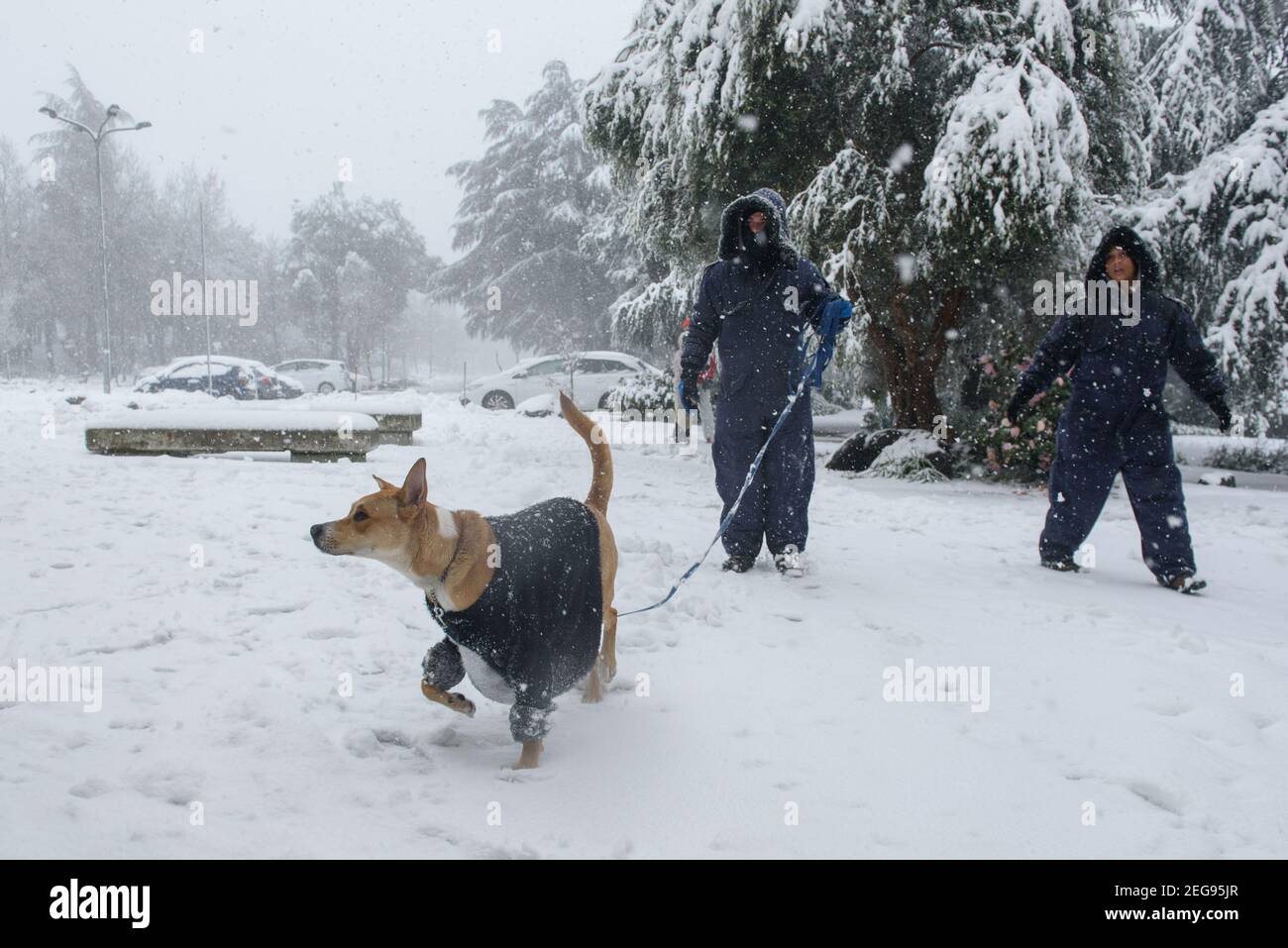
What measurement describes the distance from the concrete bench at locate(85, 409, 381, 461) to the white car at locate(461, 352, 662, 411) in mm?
11253

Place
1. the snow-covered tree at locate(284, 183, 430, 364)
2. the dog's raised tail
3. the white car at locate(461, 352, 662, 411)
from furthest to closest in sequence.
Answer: the snow-covered tree at locate(284, 183, 430, 364), the white car at locate(461, 352, 662, 411), the dog's raised tail

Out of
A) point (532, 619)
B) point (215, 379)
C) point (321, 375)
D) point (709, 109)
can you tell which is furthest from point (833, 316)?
point (321, 375)

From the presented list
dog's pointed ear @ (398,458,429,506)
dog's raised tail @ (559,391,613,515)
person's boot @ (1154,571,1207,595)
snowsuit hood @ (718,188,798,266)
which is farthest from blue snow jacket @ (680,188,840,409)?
dog's pointed ear @ (398,458,429,506)

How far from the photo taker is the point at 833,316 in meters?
4.90

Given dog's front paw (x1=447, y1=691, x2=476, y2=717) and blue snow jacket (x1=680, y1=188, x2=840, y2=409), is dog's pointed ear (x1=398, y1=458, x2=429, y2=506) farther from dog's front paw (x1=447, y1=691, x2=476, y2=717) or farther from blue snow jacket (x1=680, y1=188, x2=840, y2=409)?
blue snow jacket (x1=680, y1=188, x2=840, y2=409)

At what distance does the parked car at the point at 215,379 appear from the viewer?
24.4 meters

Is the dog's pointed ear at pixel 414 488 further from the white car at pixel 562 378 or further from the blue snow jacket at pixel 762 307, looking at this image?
the white car at pixel 562 378

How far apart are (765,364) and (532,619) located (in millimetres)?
2866

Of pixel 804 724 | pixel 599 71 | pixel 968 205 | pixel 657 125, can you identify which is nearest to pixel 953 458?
pixel 968 205

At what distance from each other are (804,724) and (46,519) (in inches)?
194

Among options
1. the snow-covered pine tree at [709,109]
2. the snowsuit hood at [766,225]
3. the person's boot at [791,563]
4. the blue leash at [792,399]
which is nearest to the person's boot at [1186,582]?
the person's boot at [791,563]

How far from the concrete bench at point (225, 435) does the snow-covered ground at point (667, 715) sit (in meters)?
3.13

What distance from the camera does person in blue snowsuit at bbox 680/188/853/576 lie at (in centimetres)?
491

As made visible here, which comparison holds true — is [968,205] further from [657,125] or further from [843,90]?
[657,125]
